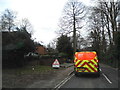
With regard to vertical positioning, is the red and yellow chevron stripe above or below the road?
above

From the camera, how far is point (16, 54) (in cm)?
2200

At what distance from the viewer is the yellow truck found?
14188mm

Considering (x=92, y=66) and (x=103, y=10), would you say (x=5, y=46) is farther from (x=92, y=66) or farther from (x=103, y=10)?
(x=103, y=10)

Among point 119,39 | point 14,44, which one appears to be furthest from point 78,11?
point 14,44

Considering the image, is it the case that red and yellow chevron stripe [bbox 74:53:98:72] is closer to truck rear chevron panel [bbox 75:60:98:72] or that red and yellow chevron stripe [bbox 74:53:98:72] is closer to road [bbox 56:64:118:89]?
truck rear chevron panel [bbox 75:60:98:72]

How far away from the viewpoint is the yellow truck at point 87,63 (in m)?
14.2

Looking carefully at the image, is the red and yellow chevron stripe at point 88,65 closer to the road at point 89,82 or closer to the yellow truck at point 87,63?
the yellow truck at point 87,63

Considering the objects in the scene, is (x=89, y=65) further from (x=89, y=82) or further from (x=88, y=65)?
(x=89, y=82)

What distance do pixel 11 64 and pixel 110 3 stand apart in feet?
68.8

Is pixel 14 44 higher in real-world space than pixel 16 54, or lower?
higher

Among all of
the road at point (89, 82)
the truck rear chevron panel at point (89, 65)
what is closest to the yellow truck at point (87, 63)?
the truck rear chevron panel at point (89, 65)

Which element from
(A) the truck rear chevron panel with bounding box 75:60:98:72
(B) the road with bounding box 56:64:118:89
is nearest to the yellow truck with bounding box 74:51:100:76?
(A) the truck rear chevron panel with bounding box 75:60:98:72

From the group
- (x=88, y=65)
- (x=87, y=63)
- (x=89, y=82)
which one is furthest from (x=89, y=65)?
(x=89, y=82)

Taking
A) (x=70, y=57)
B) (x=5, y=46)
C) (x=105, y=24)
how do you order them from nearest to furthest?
1. (x=5, y=46)
2. (x=105, y=24)
3. (x=70, y=57)
